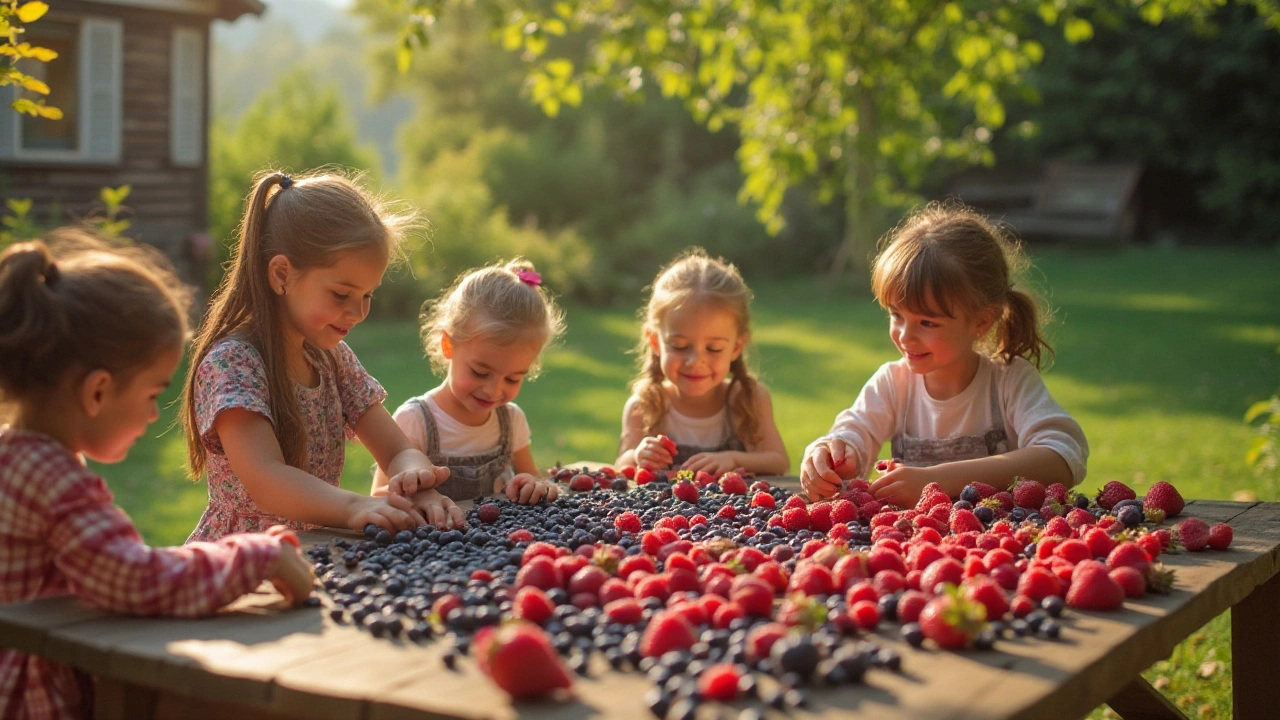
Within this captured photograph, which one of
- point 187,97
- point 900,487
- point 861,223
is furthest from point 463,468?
point 861,223

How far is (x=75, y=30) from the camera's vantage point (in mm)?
13625

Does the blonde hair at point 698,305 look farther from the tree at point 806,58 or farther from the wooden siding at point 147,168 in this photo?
the wooden siding at point 147,168

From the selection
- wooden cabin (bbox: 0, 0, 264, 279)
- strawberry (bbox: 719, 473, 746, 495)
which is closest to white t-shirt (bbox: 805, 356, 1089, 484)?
strawberry (bbox: 719, 473, 746, 495)

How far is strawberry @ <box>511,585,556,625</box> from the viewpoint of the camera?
221 centimetres

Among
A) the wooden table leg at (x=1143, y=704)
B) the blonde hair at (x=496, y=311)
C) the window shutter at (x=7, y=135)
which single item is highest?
the window shutter at (x=7, y=135)

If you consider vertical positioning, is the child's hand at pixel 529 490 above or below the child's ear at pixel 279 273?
below

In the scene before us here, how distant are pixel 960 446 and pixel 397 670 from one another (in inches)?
99.1

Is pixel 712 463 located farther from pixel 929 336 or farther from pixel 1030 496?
pixel 1030 496

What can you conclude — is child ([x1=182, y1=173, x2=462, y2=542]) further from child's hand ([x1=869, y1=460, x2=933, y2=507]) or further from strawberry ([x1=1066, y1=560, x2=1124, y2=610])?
strawberry ([x1=1066, y1=560, x2=1124, y2=610])

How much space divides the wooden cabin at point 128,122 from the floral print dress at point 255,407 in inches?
416

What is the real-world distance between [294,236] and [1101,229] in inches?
921

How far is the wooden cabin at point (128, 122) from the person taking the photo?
13.4 meters

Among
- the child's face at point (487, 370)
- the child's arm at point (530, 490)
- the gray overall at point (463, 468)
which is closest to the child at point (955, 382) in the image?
the child's arm at point (530, 490)

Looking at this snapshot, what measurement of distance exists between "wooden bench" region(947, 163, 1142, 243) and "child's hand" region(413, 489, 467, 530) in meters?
22.1
